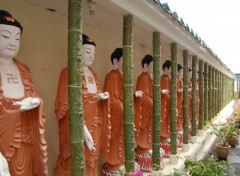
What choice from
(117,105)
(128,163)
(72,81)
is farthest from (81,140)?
(117,105)

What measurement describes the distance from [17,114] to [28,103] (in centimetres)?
20

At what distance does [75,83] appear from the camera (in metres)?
2.80

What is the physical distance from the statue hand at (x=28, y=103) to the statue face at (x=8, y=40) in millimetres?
496

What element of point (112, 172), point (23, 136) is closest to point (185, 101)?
point (112, 172)

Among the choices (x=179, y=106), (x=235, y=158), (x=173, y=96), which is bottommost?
(x=235, y=158)

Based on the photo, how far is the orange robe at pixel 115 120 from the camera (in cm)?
471

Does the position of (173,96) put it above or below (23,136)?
above

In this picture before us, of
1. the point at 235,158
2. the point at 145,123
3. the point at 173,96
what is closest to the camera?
the point at 145,123

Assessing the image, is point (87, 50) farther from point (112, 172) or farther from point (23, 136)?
point (112, 172)

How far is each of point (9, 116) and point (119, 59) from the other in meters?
2.58

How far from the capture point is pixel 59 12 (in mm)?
4160

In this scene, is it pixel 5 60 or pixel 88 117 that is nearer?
pixel 5 60

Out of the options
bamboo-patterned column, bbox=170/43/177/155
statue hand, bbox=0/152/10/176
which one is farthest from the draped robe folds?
bamboo-patterned column, bbox=170/43/177/155

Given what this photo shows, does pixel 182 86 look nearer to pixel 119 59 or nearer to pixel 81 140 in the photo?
pixel 119 59
